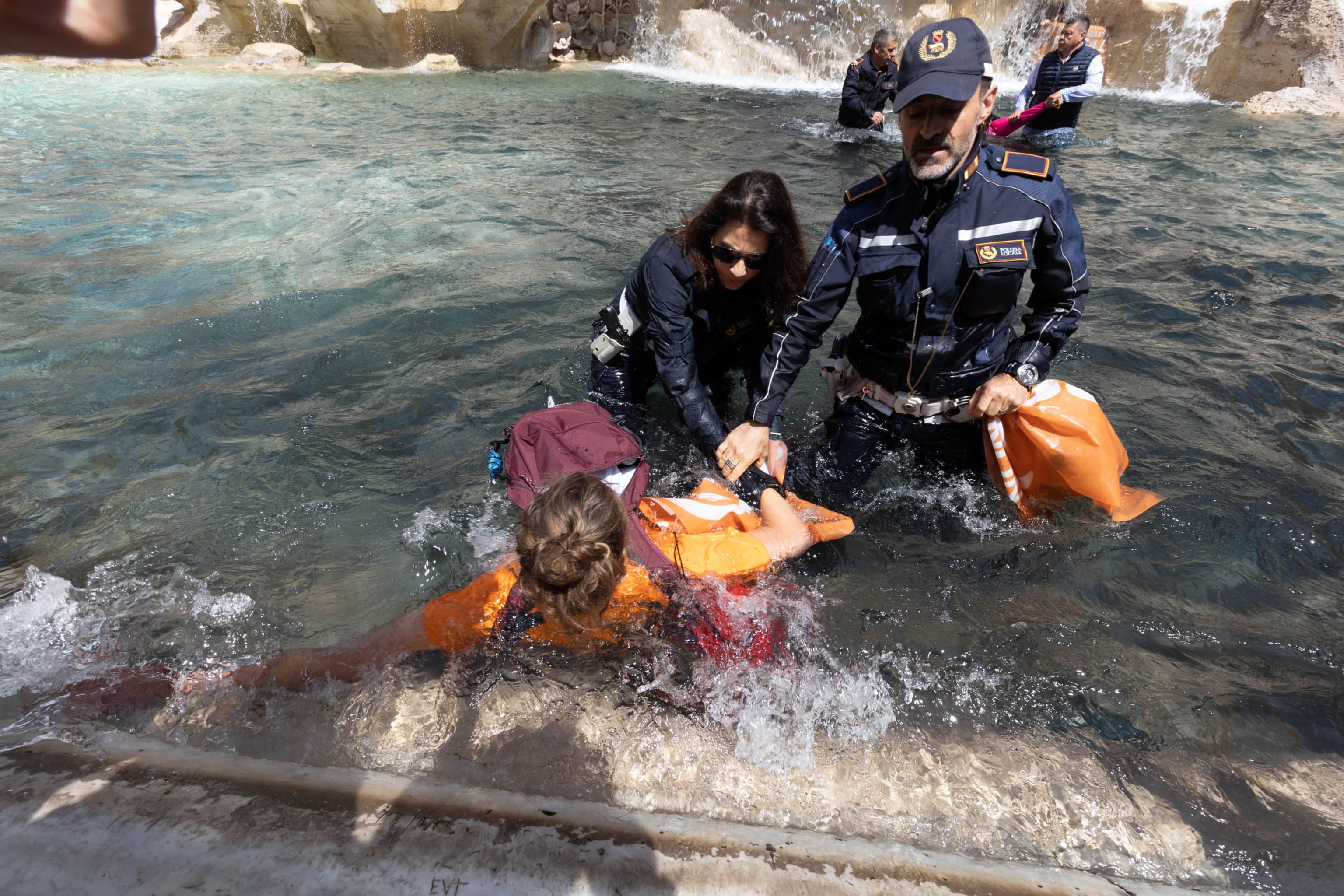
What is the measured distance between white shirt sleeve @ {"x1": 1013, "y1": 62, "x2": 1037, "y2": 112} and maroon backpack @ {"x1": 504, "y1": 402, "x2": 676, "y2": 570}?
842cm

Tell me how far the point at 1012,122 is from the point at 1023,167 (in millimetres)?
7508

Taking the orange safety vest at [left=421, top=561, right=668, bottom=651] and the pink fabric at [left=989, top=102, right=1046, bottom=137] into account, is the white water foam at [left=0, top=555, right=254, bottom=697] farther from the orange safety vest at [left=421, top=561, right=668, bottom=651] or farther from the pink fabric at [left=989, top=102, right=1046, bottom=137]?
the pink fabric at [left=989, top=102, right=1046, bottom=137]

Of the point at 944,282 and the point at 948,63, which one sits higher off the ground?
the point at 948,63

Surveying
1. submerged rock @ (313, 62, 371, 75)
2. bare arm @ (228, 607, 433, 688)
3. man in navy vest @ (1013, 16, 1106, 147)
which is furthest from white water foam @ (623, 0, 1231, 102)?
bare arm @ (228, 607, 433, 688)

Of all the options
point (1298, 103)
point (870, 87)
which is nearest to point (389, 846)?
point (870, 87)

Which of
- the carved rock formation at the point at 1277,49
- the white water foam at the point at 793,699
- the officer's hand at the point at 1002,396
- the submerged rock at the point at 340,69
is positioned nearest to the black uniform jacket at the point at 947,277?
the officer's hand at the point at 1002,396

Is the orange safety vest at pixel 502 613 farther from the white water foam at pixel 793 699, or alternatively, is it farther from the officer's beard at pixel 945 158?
the officer's beard at pixel 945 158

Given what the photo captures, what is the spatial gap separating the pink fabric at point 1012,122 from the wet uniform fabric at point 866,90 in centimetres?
130

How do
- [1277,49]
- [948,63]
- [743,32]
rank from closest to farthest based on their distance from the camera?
[948,63], [1277,49], [743,32]

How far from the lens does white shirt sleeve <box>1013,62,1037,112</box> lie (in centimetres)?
872

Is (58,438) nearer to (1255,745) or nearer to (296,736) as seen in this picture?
(296,736)

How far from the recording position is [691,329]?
3.27m

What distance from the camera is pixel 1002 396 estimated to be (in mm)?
2812

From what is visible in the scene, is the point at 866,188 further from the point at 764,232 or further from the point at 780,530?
the point at 780,530
